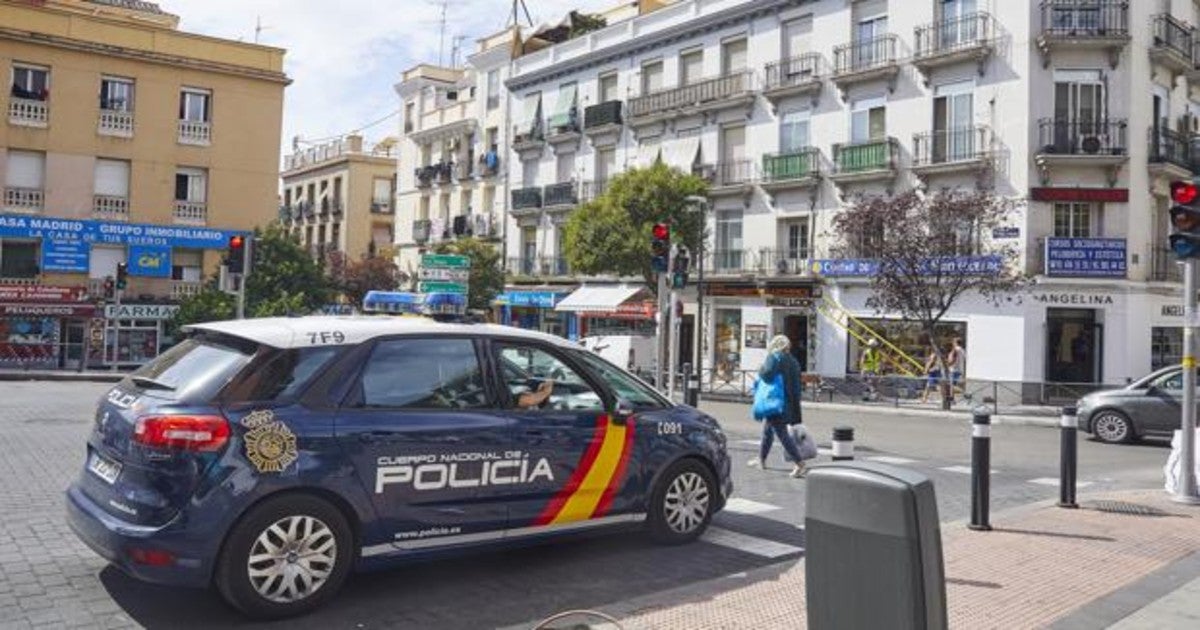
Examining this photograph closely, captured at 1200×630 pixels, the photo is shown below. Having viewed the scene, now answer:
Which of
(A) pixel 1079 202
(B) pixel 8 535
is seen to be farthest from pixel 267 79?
(B) pixel 8 535

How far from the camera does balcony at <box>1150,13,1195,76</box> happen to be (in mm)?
26656

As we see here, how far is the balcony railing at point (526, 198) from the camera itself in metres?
41.7

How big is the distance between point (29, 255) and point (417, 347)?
104 feet

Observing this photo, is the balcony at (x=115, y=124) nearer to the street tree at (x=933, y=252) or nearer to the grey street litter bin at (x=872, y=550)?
the street tree at (x=933, y=252)

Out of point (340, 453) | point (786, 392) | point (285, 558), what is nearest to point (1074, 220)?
point (786, 392)

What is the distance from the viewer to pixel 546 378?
648cm

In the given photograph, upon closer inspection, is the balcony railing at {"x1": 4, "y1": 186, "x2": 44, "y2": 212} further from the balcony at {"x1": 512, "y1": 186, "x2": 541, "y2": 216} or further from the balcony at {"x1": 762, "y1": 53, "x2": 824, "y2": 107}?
the balcony at {"x1": 762, "y1": 53, "x2": 824, "y2": 107}

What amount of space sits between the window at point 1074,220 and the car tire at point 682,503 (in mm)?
22514

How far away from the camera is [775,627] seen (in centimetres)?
509

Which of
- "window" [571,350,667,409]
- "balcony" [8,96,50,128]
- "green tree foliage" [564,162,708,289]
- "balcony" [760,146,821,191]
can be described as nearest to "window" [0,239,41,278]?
"balcony" [8,96,50,128]

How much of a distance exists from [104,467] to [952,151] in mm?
26058

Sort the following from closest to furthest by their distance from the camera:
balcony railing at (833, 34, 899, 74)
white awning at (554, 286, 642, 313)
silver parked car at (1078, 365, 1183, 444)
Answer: silver parked car at (1078, 365, 1183, 444) → balcony railing at (833, 34, 899, 74) → white awning at (554, 286, 642, 313)

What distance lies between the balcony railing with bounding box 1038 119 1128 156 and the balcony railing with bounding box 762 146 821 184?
22.9 feet

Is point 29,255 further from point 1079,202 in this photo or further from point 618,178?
point 1079,202
